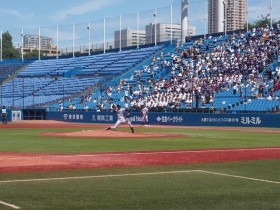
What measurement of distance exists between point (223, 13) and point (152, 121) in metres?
22.7

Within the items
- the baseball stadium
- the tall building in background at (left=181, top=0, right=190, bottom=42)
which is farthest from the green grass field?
the tall building in background at (left=181, top=0, right=190, bottom=42)

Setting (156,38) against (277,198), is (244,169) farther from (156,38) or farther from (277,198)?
(156,38)

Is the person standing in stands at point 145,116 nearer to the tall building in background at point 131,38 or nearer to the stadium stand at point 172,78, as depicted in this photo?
the stadium stand at point 172,78

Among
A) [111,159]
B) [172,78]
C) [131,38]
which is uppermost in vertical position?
[131,38]

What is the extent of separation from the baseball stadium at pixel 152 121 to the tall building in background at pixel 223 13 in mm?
291

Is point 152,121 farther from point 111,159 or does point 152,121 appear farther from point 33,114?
point 111,159

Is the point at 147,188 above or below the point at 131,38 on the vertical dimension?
below

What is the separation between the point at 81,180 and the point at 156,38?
59159 millimetres

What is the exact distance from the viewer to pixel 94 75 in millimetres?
66750

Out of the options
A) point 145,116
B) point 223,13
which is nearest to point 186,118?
point 145,116

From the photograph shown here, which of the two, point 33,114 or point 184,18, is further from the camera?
point 184,18

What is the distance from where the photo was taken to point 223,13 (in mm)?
65438

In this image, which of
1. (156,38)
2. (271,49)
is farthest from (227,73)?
(156,38)

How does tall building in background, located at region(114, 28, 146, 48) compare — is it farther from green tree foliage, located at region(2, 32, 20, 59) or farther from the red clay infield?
the red clay infield
